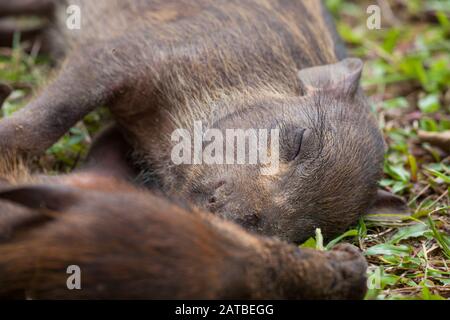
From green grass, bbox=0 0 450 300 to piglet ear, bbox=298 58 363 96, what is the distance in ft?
2.61

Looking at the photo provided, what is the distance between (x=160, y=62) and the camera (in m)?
4.82

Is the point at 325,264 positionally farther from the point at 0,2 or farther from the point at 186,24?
the point at 0,2

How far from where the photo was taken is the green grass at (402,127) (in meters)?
4.18

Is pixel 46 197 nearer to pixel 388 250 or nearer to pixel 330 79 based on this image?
pixel 388 250

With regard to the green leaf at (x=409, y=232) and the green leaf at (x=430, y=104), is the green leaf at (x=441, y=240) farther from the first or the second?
the green leaf at (x=430, y=104)

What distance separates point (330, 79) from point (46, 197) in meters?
2.34

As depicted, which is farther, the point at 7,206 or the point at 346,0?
the point at 346,0

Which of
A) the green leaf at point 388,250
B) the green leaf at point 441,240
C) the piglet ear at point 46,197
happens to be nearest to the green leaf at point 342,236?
the green leaf at point 388,250

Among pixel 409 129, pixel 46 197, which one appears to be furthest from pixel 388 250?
pixel 46 197

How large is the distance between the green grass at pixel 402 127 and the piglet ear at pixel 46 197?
1466 millimetres

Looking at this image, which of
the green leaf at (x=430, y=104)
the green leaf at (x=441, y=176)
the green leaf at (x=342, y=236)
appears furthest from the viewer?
the green leaf at (x=430, y=104)

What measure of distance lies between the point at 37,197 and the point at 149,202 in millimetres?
420

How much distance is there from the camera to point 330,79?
4.73 metres

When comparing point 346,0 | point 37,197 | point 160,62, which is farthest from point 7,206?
point 346,0
